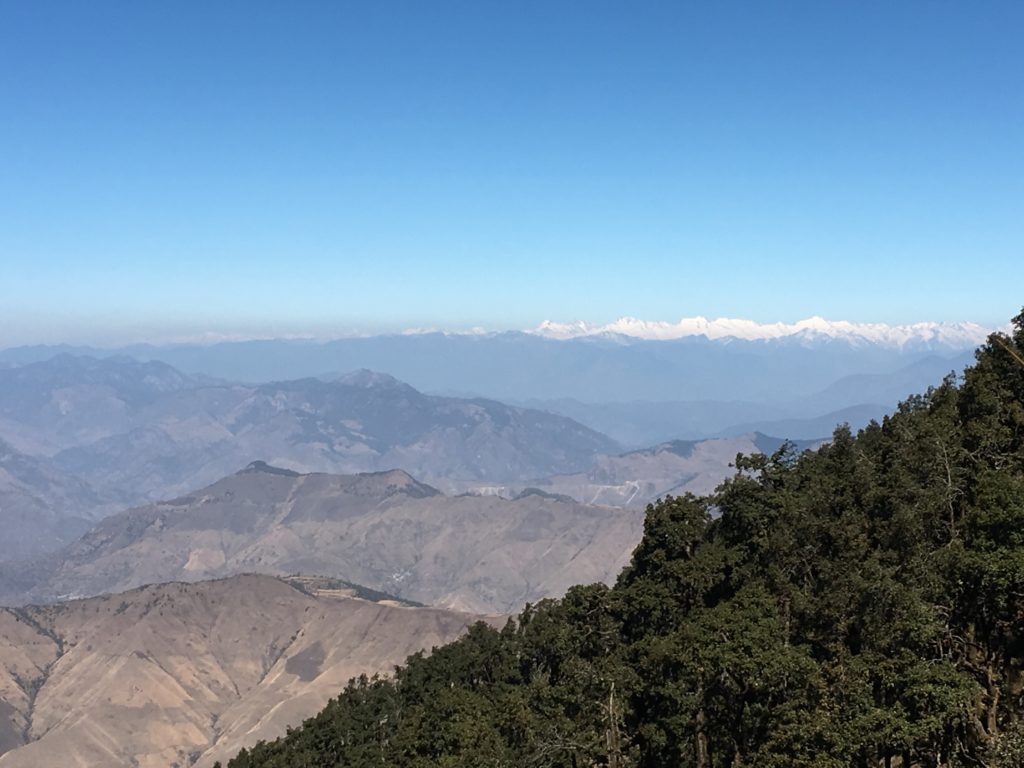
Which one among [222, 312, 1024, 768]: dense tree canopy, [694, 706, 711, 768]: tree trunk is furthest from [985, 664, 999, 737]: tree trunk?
[694, 706, 711, 768]: tree trunk

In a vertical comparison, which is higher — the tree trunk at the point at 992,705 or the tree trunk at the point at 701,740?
the tree trunk at the point at 992,705

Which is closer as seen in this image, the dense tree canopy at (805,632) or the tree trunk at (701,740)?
the dense tree canopy at (805,632)

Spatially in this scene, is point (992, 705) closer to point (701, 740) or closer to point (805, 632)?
point (805, 632)

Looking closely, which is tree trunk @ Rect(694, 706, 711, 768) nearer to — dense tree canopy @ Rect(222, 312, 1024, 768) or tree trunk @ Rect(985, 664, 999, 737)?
dense tree canopy @ Rect(222, 312, 1024, 768)

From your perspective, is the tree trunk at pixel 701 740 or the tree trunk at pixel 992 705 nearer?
the tree trunk at pixel 992 705

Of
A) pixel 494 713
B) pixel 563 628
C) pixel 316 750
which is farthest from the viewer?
pixel 316 750

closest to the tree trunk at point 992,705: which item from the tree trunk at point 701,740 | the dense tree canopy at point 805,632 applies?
the dense tree canopy at point 805,632

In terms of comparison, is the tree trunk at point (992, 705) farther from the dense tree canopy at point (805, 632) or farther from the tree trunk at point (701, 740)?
the tree trunk at point (701, 740)

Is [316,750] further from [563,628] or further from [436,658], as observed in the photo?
[563,628]

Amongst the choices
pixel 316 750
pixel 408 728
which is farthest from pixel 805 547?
pixel 316 750
